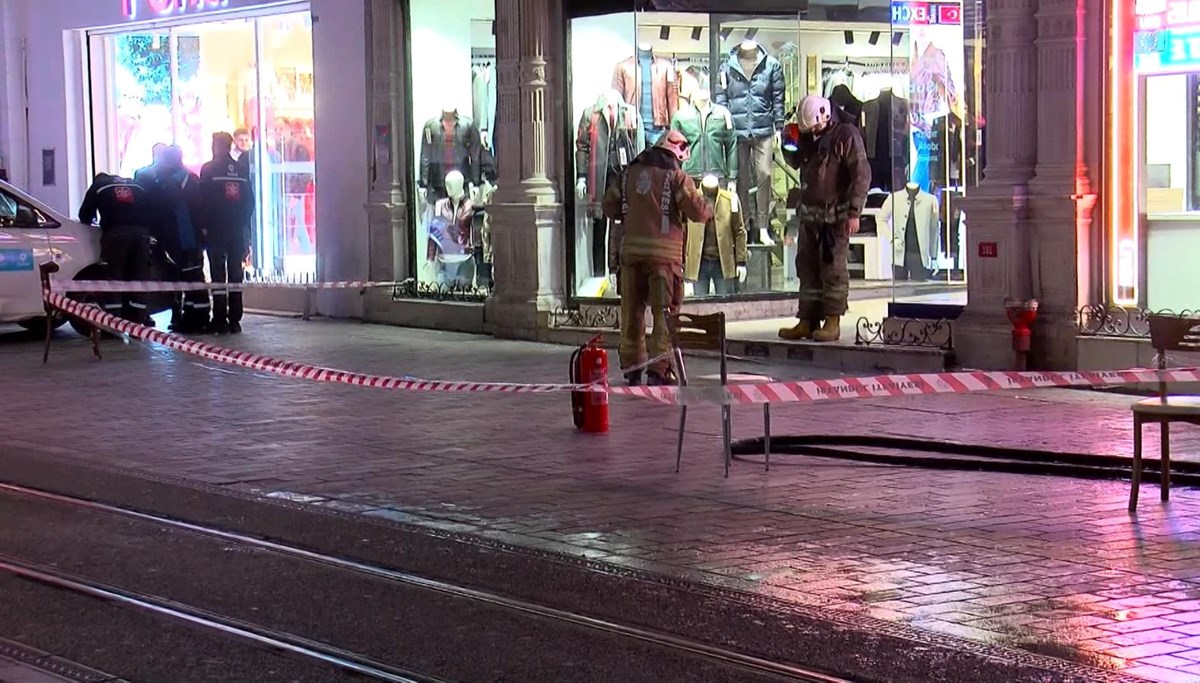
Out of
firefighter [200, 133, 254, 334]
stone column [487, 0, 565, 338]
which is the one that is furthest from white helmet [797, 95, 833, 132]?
firefighter [200, 133, 254, 334]

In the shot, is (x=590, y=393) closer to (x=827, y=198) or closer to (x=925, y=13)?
(x=827, y=198)

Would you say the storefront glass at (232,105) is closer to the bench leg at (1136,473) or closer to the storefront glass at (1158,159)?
the storefront glass at (1158,159)

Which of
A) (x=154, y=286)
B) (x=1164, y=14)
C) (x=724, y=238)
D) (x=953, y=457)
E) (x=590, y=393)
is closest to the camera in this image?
(x=953, y=457)

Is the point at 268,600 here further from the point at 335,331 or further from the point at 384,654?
the point at 335,331

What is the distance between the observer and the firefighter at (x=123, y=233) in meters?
19.6

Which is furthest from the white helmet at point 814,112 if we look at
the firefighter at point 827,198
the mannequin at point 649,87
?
the mannequin at point 649,87

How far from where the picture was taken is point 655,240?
13352 mm

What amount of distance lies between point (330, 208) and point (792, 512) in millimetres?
13698

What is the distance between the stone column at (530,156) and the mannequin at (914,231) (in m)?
4.04

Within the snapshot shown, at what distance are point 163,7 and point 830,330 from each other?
1290cm

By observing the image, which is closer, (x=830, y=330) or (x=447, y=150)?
(x=830, y=330)

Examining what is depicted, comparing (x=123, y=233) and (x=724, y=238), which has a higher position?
(x=123, y=233)

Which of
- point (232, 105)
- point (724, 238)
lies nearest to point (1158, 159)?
point (724, 238)

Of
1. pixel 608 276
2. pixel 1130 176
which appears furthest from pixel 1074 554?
pixel 608 276
